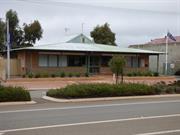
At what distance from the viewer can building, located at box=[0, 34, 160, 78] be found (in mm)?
41562

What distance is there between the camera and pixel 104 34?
69500mm

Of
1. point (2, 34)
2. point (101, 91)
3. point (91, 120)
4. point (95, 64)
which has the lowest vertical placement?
point (91, 120)

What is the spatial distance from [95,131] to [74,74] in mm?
29959

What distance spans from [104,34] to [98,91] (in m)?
48.9

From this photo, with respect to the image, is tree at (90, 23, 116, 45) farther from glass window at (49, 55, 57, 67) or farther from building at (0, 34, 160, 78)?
glass window at (49, 55, 57, 67)

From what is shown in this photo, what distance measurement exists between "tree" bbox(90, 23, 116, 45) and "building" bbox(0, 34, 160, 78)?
2123cm

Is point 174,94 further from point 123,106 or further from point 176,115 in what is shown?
point 176,115

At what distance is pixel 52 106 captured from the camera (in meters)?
17.0

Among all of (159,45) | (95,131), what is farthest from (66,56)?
(95,131)

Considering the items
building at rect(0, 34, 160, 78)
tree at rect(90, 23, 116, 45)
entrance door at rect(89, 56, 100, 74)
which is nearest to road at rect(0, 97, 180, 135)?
building at rect(0, 34, 160, 78)

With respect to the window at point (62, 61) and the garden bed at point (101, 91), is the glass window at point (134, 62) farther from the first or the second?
the garden bed at point (101, 91)

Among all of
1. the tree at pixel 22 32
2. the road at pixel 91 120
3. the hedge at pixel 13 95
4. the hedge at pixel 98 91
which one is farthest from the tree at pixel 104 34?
the road at pixel 91 120

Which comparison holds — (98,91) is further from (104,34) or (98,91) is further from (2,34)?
(104,34)

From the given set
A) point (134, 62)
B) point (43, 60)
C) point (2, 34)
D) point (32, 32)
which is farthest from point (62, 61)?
point (32, 32)
